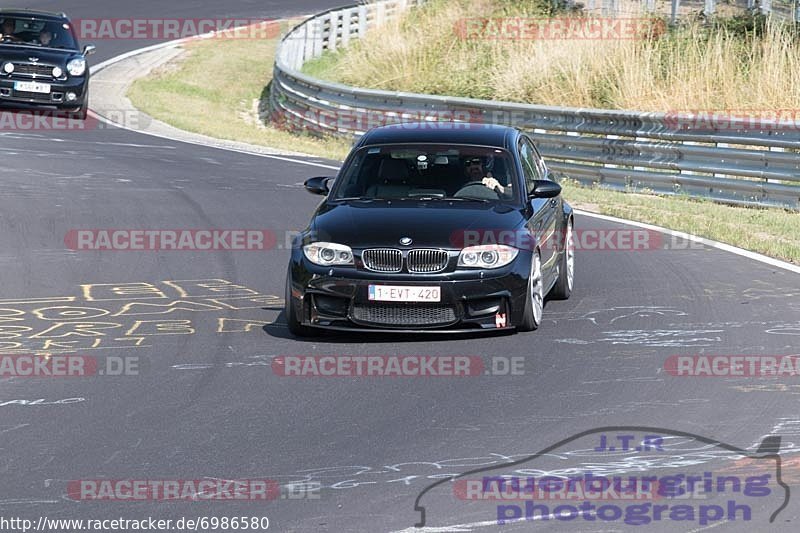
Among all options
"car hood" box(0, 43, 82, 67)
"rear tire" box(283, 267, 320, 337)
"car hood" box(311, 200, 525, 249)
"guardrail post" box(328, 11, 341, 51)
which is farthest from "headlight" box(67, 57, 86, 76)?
"rear tire" box(283, 267, 320, 337)

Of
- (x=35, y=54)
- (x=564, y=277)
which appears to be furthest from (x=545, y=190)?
(x=35, y=54)

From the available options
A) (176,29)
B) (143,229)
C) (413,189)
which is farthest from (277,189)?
(176,29)

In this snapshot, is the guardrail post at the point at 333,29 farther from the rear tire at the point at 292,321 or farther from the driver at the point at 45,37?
the rear tire at the point at 292,321

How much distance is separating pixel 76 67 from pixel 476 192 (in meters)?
16.1

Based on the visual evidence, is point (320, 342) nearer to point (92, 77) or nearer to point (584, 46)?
point (584, 46)

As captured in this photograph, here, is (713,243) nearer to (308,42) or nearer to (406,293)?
(406,293)

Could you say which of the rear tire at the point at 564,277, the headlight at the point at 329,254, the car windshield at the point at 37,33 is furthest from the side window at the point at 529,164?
the car windshield at the point at 37,33

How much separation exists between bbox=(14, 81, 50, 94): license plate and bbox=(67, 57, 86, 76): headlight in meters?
0.46

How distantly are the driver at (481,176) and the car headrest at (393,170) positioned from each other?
473 mm

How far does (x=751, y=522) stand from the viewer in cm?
601

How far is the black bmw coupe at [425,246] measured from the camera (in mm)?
10031

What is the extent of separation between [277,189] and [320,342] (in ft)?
29.5

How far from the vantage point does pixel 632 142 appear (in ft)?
66.3

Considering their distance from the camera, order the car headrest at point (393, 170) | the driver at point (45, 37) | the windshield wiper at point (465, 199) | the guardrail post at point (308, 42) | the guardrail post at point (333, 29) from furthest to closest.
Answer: the guardrail post at point (333, 29) < the guardrail post at point (308, 42) < the driver at point (45, 37) < the car headrest at point (393, 170) < the windshield wiper at point (465, 199)
